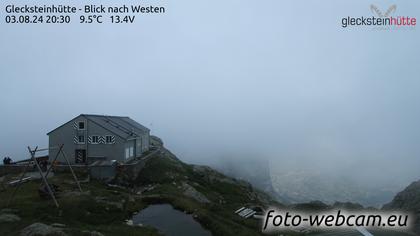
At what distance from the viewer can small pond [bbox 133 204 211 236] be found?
2909 cm

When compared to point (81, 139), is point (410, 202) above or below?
below

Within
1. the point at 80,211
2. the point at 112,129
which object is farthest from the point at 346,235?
the point at 112,129

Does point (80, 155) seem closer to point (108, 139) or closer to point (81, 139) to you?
point (81, 139)

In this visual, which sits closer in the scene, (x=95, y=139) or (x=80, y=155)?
(x=95, y=139)

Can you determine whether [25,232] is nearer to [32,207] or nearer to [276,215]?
[32,207]

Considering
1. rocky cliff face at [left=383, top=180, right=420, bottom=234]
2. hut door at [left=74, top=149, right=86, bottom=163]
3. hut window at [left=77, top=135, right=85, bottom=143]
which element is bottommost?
rocky cliff face at [left=383, top=180, right=420, bottom=234]

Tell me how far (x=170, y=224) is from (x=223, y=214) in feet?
26.7

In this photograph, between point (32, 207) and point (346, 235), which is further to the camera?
point (32, 207)

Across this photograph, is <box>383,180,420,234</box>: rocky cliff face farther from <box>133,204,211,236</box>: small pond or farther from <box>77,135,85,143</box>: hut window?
<box>77,135,85,143</box>: hut window

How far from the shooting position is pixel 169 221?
31.6 metres

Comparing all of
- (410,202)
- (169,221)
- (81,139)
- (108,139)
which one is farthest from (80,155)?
(410,202)

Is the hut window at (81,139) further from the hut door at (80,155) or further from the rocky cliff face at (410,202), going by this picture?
the rocky cliff face at (410,202)

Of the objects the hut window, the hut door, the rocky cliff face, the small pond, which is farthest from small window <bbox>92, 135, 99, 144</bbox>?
the rocky cliff face

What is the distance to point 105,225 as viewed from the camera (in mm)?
28484
